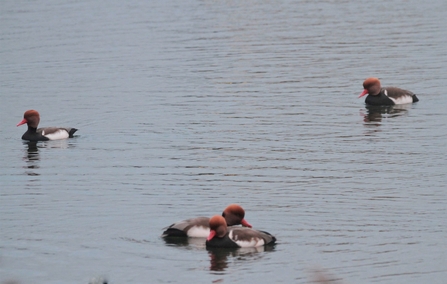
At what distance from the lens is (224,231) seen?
53.2 feet

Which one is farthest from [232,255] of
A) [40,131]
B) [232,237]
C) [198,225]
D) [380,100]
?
[380,100]

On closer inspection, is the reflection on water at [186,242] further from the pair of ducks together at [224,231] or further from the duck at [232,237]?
the duck at [232,237]

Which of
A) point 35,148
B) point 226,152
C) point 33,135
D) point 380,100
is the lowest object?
point 226,152

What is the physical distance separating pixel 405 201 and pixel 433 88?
46.3 ft

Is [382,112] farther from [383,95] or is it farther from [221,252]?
[221,252]

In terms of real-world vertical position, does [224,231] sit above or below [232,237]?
above

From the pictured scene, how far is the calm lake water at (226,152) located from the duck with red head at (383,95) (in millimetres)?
404

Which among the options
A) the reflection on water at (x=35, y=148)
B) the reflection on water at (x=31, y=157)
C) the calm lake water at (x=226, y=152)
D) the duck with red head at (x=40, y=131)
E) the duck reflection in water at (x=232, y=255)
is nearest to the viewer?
→ the duck reflection in water at (x=232, y=255)

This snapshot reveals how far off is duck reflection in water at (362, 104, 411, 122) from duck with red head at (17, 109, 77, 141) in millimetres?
8010

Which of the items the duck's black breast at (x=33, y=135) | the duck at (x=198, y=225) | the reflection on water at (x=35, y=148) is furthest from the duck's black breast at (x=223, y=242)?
the duck's black breast at (x=33, y=135)

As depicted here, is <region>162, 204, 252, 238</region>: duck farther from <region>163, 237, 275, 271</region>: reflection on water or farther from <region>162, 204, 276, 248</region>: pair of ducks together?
<region>163, 237, 275, 271</region>: reflection on water

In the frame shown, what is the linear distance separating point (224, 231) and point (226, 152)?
804 centimetres

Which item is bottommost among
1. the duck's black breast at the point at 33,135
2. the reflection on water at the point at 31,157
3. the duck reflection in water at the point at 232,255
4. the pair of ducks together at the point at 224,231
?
the duck reflection in water at the point at 232,255

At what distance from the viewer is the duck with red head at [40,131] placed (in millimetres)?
26656
